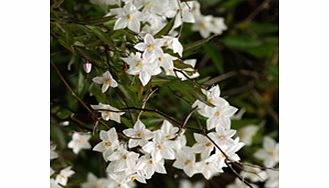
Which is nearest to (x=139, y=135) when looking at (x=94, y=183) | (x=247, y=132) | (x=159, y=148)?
(x=159, y=148)

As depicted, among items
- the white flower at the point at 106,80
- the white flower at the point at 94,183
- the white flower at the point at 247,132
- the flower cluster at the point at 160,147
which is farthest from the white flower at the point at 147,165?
the white flower at the point at 247,132

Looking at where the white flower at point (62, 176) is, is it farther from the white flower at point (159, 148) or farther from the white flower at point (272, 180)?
the white flower at point (272, 180)

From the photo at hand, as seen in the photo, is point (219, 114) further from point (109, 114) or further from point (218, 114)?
point (109, 114)

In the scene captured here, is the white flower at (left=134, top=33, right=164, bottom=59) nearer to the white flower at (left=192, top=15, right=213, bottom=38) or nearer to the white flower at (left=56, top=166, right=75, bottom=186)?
the white flower at (left=56, top=166, right=75, bottom=186)

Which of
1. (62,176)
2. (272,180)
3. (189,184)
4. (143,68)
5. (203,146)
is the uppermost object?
(143,68)

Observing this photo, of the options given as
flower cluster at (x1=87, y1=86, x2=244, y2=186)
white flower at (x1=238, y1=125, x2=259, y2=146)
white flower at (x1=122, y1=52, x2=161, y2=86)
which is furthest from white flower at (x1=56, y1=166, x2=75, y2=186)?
white flower at (x1=238, y1=125, x2=259, y2=146)

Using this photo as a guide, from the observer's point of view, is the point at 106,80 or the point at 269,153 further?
the point at 269,153
